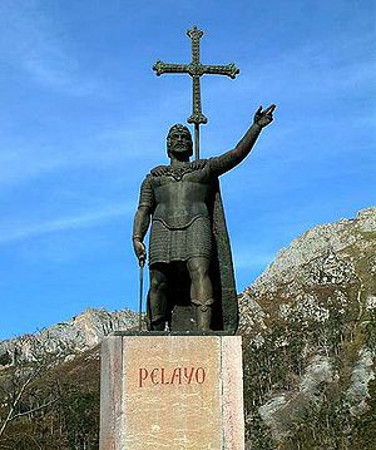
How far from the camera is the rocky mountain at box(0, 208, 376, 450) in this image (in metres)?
71.4

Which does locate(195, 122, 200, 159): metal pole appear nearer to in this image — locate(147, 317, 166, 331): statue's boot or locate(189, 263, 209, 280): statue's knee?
locate(189, 263, 209, 280): statue's knee

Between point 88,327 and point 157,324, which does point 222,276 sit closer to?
point 157,324

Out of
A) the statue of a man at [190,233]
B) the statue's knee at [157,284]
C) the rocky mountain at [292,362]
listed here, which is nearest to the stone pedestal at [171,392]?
the statue of a man at [190,233]

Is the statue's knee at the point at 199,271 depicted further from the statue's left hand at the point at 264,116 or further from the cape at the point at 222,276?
the statue's left hand at the point at 264,116

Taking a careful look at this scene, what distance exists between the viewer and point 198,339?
903 centimetres

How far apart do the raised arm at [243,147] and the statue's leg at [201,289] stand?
4.37ft

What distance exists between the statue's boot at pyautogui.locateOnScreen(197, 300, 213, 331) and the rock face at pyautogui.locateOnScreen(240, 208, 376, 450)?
5106 cm

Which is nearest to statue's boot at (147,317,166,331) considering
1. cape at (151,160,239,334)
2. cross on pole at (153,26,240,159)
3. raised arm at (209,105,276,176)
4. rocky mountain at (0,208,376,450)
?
cape at (151,160,239,334)

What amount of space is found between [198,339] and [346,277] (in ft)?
474

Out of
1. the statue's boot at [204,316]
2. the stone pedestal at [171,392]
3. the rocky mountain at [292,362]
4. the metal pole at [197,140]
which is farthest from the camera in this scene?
the rocky mountain at [292,362]

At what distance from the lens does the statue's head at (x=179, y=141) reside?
33.7 feet

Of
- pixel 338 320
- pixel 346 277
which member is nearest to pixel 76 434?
pixel 338 320

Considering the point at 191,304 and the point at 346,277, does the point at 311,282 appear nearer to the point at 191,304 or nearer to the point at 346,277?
the point at 346,277

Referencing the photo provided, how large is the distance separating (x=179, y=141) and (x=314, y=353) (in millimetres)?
104973
